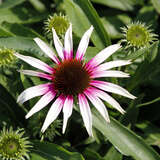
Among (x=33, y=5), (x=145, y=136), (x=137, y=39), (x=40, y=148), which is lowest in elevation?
(x=145, y=136)

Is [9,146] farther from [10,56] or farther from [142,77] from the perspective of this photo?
[142,77]

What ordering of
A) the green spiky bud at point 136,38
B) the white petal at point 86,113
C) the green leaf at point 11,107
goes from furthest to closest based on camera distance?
the green leaf at point 11,107
the green spiky bud at point 136,38
the white petal at point 86,113

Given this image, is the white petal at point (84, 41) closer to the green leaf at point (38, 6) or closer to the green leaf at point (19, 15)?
the green leaf at point (19, 15)

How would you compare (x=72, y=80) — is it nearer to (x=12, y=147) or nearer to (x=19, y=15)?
(x=12, y=147)

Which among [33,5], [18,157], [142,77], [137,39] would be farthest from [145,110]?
[33,5]

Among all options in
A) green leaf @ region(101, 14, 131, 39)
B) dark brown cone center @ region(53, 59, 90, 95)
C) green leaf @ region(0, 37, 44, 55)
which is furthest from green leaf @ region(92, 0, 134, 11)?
dark brown cone center @ region(53, 59, 90, 95)

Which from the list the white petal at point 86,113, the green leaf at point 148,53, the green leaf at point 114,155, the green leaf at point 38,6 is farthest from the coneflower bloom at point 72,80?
the green leaf at point 38,6

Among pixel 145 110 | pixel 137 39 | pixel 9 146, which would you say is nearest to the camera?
pixel 9 146
